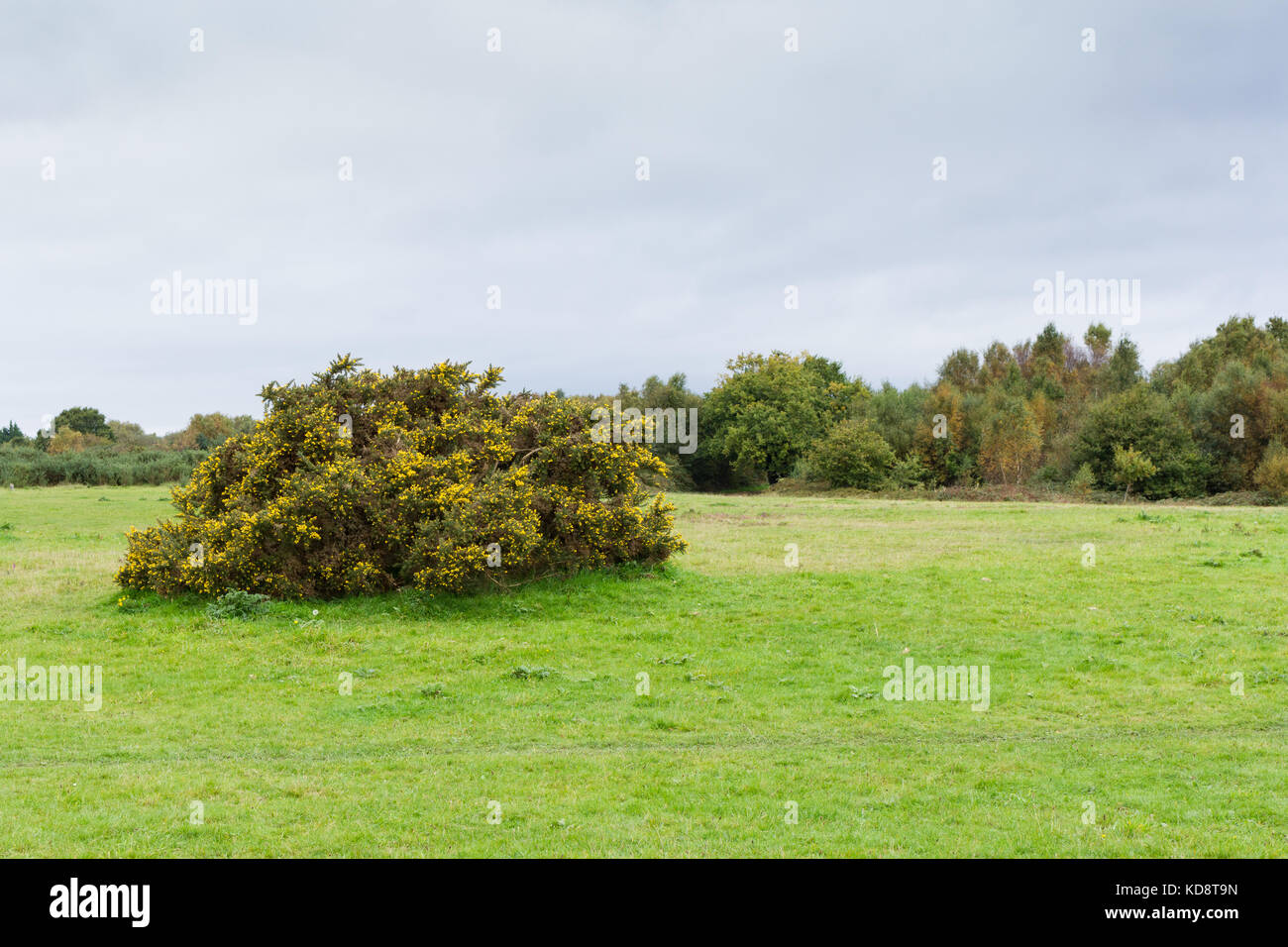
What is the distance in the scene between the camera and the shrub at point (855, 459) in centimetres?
6481

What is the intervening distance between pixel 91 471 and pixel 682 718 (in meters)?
67.7

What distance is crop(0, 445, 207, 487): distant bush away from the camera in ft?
214

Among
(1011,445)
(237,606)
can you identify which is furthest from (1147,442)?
(237,606)

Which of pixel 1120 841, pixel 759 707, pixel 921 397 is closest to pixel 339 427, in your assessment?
pixel 759 707

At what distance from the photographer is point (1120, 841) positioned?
820 cm

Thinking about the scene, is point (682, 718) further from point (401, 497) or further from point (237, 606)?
point (237, 606)

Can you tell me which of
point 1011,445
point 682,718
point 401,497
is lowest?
point 682,718

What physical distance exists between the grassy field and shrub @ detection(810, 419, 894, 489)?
4044 centimetres

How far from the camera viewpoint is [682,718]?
12.7 m

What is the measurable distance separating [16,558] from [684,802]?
24610 mm

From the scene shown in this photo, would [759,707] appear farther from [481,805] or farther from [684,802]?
[481,805]

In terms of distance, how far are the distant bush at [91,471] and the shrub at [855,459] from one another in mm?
44138

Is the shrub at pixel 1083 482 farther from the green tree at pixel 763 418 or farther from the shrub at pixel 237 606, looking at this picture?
the shrub at pixel 237 606

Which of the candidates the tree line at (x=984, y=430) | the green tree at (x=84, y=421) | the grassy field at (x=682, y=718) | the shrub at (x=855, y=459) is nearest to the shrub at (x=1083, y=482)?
the tree line at (x=984, y=430)
